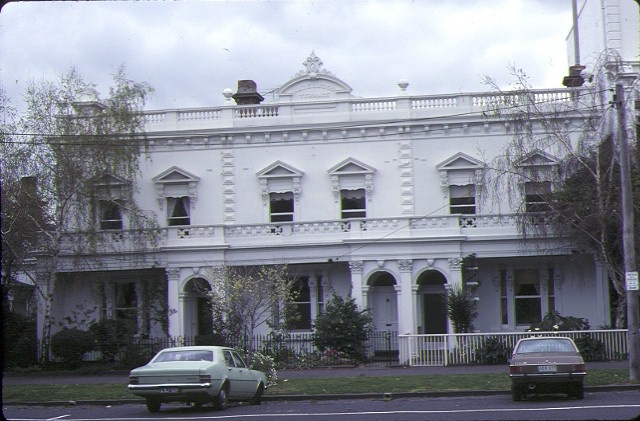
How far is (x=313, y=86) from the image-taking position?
127 feet

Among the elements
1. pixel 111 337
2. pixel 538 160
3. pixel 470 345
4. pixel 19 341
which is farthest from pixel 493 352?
pixel 19 341

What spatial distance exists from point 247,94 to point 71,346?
13.1m

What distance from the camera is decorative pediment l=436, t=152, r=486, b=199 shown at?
123 ft

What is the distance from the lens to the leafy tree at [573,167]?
105 feet

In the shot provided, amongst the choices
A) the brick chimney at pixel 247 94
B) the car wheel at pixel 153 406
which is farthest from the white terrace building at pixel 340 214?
the car wheel at pixel 153 406

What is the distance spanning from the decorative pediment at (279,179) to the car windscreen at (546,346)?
18546 millimetres

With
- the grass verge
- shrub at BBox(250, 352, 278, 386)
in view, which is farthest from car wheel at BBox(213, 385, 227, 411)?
shrub at BBox(250, 352, 278, 386)

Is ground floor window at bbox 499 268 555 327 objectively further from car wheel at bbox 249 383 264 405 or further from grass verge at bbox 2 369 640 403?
car wheel at bbox 249 383 264 405

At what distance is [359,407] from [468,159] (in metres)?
19.6

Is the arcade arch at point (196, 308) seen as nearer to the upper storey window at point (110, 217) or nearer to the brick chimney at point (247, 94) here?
the upper storey window at point (110, 217)

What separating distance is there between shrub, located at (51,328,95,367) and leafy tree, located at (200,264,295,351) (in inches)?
190

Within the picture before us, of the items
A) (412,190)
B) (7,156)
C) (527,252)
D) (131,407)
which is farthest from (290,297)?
(131,407)

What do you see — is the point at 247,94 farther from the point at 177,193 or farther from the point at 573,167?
the point at 573,167

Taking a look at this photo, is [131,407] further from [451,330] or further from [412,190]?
[412,190]
